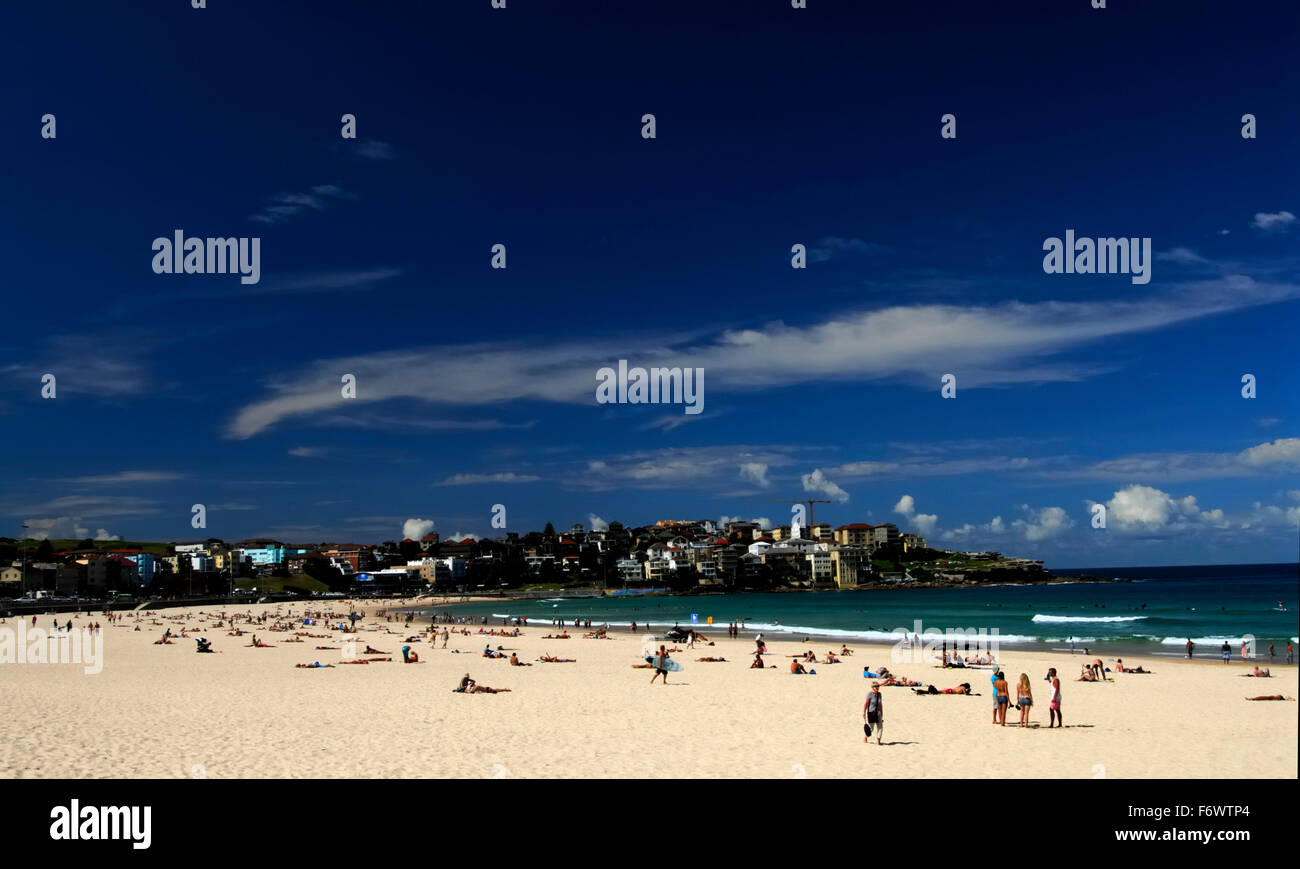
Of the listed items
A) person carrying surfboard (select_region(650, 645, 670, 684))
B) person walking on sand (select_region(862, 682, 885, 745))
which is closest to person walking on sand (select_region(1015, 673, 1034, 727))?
person walking on sand (select_region(862, 682, 885, 745))

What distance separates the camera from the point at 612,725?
17594mm

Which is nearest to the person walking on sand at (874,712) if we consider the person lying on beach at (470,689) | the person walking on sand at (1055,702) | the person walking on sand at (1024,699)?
the person walking on sand at (1024,699)

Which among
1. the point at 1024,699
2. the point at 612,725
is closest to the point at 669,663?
the point at 612,725

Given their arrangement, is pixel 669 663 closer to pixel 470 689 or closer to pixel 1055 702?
pixel 470 689

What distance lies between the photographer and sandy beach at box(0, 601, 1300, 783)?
43.2ft

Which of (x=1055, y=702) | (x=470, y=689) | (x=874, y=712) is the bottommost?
(x=470, y=689)

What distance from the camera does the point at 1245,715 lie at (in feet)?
64.1

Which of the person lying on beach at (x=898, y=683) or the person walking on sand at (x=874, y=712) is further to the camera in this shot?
the person lying on beach at (x=898, y=683)

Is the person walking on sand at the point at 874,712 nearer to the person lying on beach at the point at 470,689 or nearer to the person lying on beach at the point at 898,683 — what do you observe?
the person lying on beach at the point at 898,683

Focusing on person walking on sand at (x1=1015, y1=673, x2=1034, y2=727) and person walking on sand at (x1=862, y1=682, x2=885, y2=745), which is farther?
person walking on sand at (x1=1015, y1=673, x2=1034, y2=727)

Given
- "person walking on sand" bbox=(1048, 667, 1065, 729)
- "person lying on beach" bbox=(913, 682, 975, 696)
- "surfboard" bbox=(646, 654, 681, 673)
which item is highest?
"person walking on sand" bbox=(1048, 667, 1065, 729)

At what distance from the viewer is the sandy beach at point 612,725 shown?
13.2 metres

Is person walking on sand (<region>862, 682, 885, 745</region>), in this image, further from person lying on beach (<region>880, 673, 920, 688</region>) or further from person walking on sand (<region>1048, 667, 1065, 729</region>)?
person lying on beach (<region>880, 673, 920, 688</region>)
